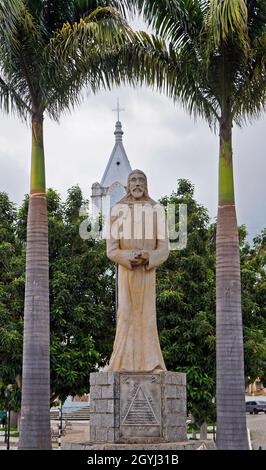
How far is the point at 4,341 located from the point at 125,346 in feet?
25.4

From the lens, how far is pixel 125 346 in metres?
9.67

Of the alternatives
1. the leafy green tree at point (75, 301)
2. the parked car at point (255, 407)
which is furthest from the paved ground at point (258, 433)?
the leafy green tree at point (75, 301)

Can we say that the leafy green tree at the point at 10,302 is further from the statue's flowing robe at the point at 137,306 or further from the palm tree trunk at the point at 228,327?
the statue's flowing robe at the point at 137,306

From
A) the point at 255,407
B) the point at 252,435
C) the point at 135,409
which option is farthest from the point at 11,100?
the point at 255,407

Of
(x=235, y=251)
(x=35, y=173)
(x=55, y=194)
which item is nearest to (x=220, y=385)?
(x=235, y=251)

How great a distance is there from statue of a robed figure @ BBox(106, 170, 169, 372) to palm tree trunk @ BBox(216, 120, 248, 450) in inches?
129

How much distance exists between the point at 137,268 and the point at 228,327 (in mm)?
3565

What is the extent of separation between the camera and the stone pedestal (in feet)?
30.6

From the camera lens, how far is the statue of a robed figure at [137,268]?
9.66m

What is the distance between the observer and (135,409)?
30.9 feet

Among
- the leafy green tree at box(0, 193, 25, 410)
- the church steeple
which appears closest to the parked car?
the church steeple

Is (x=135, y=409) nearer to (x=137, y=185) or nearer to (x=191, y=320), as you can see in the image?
(x=137, y=185)

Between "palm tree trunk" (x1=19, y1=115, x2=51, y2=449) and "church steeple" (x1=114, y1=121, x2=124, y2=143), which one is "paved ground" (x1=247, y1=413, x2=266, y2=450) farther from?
"church steeple" (x1=114, y1=121, x2=124, y2=143)

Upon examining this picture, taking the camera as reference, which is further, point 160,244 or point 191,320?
point 191,320
